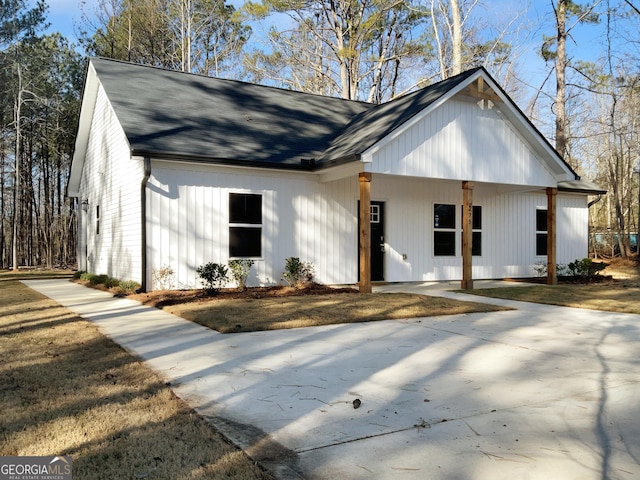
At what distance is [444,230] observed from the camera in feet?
46.5

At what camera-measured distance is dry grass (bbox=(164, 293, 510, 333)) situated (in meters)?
7.05

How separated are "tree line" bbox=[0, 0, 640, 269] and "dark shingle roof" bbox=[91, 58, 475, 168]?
10812 millimetres

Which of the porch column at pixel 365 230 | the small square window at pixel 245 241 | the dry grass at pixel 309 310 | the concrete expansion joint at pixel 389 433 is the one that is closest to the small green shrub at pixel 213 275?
the small square window at pixel 245 241

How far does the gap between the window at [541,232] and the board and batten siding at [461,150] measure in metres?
3.13

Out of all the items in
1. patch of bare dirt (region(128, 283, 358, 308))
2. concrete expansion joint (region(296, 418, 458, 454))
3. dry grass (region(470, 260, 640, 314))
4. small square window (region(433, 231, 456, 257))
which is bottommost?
concrete expansion joint (region(296, 418, 458, 454))

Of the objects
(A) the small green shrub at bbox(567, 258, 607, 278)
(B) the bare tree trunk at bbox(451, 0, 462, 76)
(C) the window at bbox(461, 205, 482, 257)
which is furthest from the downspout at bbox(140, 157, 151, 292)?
(B) the bare tree trunk at bbox(451, 0, 462, 76)

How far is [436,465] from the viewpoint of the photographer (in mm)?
2701

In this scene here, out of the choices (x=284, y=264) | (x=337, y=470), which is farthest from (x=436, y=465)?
(x=284, y=264)

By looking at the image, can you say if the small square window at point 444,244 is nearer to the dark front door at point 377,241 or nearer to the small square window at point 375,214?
the dark front door at point 377,241

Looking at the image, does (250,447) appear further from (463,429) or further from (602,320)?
(602,320)

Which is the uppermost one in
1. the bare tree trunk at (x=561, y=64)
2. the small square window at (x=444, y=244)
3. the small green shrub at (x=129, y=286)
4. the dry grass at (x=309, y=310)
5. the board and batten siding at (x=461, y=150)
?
the bare tree trunk at (x=561, y=64)

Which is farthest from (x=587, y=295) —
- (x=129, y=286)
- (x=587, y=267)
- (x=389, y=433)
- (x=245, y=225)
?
(x=129, y=286)

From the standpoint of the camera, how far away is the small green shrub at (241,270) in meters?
10.9

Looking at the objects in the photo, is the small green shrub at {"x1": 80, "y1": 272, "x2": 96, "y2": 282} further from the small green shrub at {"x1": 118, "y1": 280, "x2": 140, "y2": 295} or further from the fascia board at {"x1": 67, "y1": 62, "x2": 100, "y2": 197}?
the fascia board at {"x1": 67, "y1": 62, "x2": 100, "y2": 197}
